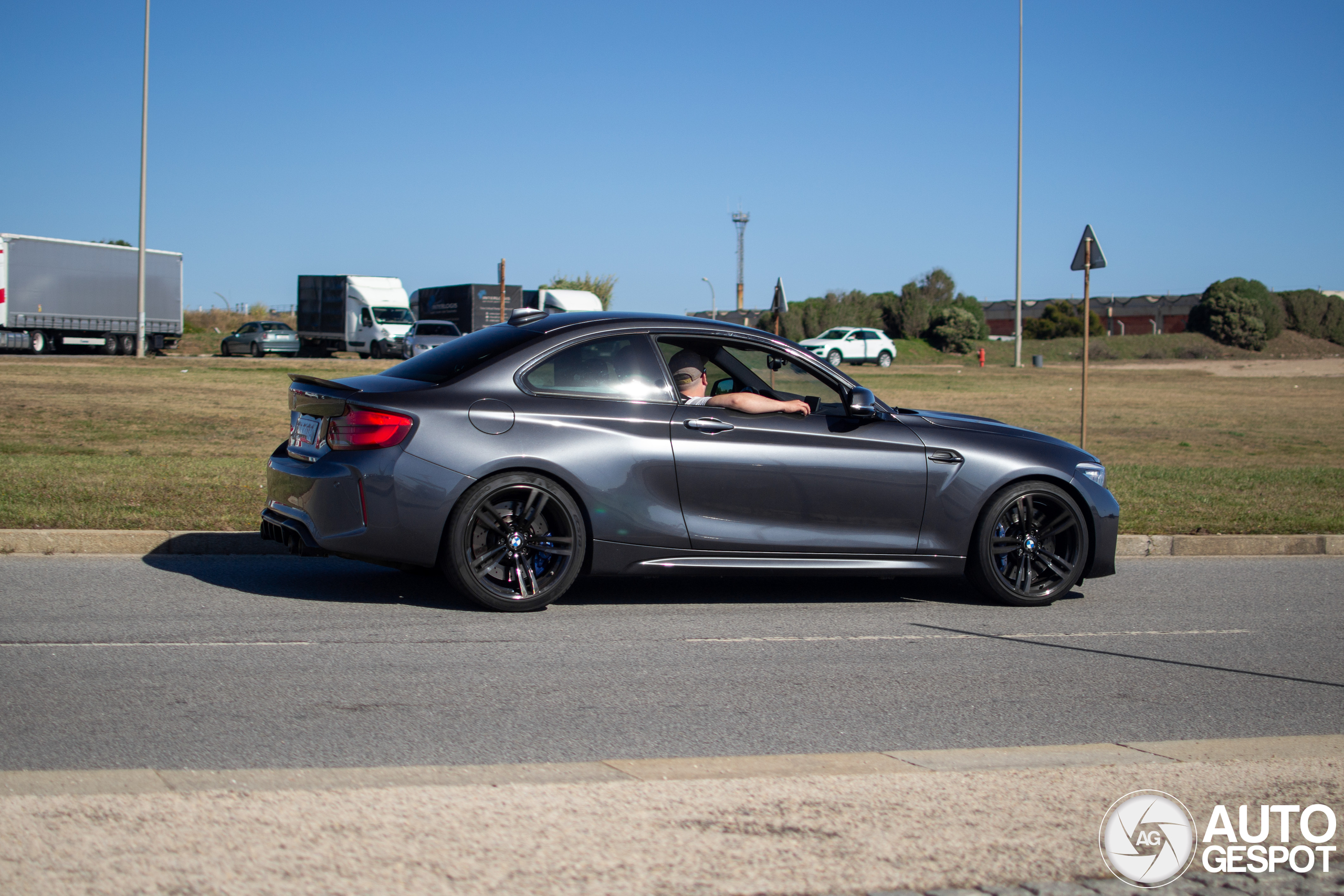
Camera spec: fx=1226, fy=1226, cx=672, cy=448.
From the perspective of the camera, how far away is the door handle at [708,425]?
7.00 meters

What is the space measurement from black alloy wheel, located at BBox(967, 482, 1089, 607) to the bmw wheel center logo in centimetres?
352

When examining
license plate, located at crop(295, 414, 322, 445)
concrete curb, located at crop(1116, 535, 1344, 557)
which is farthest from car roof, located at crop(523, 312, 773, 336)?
concrete curb, located at crop(1116, 535, 1344, 557)

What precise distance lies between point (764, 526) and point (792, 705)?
2020 mm

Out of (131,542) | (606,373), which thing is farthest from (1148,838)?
(131,542)

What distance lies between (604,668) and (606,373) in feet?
6.47

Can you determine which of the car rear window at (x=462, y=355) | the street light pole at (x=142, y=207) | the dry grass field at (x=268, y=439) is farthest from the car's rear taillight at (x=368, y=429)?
the street light pole at (x=142, y=207)

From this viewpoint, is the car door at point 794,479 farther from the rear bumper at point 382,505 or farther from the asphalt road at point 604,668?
the rear bumper at point 382,505

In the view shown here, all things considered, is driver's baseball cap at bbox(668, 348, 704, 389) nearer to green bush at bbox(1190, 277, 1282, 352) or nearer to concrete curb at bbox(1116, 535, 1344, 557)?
concrete curb at bbox(1116, 535, 1344, 557)

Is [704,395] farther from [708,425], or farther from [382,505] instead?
[382,505]

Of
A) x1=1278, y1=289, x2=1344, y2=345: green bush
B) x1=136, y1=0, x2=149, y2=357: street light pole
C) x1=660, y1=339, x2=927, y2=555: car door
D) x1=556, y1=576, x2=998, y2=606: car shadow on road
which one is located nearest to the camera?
x1=660, y1=339, x2=927, y2=555: car door

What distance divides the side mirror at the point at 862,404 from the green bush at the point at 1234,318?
6325 cm

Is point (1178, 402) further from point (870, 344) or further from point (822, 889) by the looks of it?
point (822, 889)

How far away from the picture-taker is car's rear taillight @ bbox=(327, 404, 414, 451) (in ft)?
21.5

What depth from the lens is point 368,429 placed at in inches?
259
